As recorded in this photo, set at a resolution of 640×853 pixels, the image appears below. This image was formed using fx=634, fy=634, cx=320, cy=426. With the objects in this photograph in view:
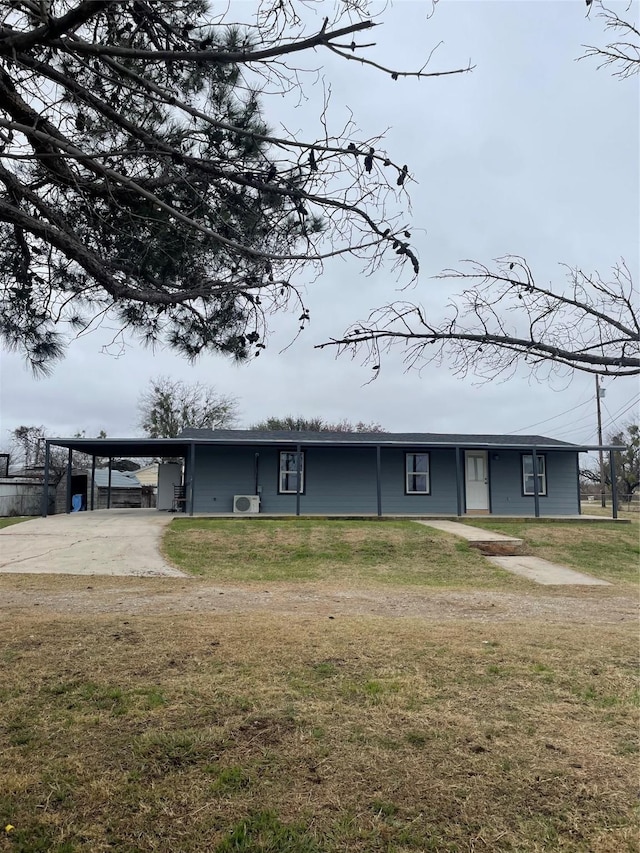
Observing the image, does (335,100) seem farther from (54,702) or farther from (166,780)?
(54,702)

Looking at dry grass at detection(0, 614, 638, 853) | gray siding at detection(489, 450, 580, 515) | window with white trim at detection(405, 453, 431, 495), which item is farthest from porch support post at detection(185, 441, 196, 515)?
dry grass at detection(0, 614, 638, 853)

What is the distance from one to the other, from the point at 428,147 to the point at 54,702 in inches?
164

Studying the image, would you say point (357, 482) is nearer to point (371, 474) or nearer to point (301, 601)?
point (371, 474)

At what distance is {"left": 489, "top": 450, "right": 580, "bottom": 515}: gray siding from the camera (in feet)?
65.3

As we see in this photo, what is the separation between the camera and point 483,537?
14.2 m

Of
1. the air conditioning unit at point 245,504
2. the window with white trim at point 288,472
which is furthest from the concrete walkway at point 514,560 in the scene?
the air conditioning unit at point 245,504

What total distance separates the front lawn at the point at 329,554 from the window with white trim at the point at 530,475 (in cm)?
591

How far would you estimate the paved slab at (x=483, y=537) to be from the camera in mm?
13648

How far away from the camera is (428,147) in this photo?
3.86 metres

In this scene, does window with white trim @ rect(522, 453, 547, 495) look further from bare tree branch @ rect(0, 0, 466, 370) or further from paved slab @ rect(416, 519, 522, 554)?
bare tree branch @ rect(0, 0, 466, 370)

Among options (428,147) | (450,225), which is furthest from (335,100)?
(450,225)

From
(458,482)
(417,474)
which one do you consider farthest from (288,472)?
(458,482)

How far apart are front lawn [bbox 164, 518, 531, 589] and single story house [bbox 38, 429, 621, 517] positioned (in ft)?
9.84

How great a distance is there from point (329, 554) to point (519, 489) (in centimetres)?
938
